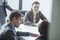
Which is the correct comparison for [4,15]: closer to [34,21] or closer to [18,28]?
[18,28]

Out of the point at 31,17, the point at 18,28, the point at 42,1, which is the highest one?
the point at 42,1

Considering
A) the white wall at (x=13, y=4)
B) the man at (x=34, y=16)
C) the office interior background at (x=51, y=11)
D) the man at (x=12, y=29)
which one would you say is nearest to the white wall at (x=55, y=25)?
the office interior background at (x=51, y=11)

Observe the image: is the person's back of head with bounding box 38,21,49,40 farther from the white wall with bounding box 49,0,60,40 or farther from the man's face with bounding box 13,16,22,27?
the man's face with bounding box 13,16,22,27

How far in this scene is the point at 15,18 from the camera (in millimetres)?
1782

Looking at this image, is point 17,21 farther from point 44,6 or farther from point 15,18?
point 44,6

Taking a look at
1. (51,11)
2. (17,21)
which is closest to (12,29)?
(17,21)

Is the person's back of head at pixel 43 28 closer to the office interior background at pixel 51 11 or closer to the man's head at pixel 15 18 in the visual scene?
the office interior background at pixel 51 11

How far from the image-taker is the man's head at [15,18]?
1.76 m

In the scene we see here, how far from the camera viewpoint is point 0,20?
1.74 m

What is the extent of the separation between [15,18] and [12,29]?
116mm

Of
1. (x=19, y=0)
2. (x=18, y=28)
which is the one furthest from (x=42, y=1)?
(x=18, y=28)

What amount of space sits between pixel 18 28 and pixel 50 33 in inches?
12.8

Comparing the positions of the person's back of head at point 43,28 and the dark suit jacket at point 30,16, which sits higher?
the dark suit jacket at point 30,16

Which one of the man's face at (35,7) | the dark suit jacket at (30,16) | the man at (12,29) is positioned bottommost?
the man at (12,29)
